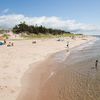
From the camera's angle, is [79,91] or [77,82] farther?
[77,82]

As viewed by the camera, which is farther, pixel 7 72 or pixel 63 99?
pixel 7 72

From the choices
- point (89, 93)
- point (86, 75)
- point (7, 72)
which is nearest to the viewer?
point (89, 93)

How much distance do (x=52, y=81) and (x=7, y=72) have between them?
15.1 feet

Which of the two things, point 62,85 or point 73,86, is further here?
point 62,85

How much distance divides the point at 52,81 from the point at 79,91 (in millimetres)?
3910

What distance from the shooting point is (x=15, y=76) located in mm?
19812

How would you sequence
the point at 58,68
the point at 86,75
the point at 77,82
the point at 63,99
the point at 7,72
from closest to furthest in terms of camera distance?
the point at 63,99 → the point at 77,82 → the point at 7,72 → the point at 86,75 → the point at 58,68

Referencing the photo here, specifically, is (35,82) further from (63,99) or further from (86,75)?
(86,75)

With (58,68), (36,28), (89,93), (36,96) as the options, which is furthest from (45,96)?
(36,28)

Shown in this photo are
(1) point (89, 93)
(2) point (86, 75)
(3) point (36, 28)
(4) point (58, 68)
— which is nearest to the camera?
(1) point (89, 93)

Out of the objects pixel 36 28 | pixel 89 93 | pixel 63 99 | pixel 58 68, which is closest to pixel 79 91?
pixel 89 93

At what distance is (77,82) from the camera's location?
1948 cm

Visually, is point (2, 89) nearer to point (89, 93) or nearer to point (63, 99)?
point (63, 99)

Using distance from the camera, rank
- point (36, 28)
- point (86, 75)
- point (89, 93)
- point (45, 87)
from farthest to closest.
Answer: point (36, 28)
point (86, 75)
point (45, 87)
point (89, 93)
